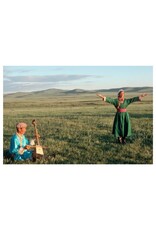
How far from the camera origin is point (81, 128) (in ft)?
24.5

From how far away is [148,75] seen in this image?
7273 mm

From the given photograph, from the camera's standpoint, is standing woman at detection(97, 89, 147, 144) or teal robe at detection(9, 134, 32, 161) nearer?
teal robe at detection(9, 134, 32, 161)

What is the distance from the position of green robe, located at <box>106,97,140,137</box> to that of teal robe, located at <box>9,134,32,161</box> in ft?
5.30

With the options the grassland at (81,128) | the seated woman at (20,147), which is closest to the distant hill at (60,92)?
the grassland at (81,128)

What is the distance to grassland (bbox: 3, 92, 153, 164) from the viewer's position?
706cm

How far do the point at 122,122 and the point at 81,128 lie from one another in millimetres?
780

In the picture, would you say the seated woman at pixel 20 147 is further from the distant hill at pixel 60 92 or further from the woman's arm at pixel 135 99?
the woman's arm at pixel 135 99

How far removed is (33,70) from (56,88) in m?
0.57

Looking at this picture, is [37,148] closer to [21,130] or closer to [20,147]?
[20,147]

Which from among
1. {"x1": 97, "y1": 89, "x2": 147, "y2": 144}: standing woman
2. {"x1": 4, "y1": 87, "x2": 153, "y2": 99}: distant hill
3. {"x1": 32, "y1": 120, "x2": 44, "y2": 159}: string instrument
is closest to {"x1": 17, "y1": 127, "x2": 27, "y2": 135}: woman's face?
{"x1": 32, "y1": 120, "x2": 44, "y2": 159}: string instrument

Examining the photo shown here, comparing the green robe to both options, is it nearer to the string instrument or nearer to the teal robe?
the string instrument

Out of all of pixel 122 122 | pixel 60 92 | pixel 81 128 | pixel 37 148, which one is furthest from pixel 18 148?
pixel 122 122

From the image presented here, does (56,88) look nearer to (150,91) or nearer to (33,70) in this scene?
(33,70)
